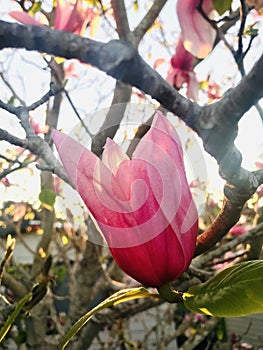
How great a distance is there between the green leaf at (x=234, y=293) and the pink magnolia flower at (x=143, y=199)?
0.06 meters

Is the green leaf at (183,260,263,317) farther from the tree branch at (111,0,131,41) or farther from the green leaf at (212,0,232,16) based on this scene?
the tree branch at (111,0,131,41)

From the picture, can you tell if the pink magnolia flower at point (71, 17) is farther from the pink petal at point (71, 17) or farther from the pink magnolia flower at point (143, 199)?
the pink magnolia flower at point (143, 199)

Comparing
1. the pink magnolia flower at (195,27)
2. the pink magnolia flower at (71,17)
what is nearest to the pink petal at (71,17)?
the pink magnolia flower at (71,17)

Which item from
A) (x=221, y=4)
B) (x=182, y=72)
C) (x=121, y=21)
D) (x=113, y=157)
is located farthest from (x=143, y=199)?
(x=121, y=21)

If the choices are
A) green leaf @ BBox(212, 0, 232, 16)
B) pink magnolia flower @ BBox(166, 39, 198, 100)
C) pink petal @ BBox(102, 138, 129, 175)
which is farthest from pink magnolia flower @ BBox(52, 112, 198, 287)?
pink magnolia flower @ BBox(166, 39, 198, 100)

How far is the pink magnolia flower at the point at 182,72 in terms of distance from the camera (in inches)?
40.9

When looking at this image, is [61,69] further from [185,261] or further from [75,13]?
[185,261]

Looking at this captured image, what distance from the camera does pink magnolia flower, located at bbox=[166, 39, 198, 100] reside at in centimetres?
104

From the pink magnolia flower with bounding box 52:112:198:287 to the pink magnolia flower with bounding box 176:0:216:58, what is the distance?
338mm

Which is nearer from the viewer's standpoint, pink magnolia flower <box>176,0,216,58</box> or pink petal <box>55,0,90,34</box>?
pink magnolia flower <box>176,0,216,58</box>

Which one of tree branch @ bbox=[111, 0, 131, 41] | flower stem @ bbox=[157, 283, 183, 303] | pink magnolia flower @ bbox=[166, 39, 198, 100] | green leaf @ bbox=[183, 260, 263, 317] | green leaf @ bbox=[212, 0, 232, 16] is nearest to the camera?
green leaf @ bbox=[183, 260, 263, 317]

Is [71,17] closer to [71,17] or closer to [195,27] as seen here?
[71,17]

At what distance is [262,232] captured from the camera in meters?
1.12

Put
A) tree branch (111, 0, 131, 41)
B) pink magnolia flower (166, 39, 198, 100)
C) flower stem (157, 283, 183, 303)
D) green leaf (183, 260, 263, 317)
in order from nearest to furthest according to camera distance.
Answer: green leaf (183, 260, 263, 317) < flower stem (157, 283, 183, 303) < pink magnolia flower (166, 39, 198, 100) < tree branch (111, 0, 131, 41)
